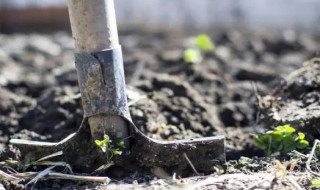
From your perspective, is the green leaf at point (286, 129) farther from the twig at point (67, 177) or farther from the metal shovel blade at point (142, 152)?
the twig at point (67, 177)

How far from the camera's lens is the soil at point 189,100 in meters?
1.89

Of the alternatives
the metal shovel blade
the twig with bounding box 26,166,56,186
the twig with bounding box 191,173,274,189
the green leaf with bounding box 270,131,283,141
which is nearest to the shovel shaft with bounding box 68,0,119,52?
the metal shovel blade

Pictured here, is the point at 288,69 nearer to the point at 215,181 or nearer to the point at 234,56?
the point at 234,56

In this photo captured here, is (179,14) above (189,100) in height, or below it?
above

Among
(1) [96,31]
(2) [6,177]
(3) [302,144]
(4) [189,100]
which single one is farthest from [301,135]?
(2) [6,177]

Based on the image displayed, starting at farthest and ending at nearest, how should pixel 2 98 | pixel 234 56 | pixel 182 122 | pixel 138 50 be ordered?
pixel 138 50
pixel 234 56
pixel 2 98
pixel 182 122

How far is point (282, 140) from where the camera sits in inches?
78.4

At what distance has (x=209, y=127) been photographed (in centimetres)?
249

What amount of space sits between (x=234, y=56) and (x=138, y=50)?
0.88 meters

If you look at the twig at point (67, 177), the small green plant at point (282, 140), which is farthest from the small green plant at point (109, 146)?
the small green plant at point (282, 140)

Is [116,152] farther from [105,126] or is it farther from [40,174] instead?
[40,174]

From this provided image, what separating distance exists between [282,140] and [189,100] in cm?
82

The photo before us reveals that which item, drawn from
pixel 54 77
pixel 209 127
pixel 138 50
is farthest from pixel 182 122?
pixel 138 50

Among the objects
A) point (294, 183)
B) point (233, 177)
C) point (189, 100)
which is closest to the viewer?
point (294, 183)
